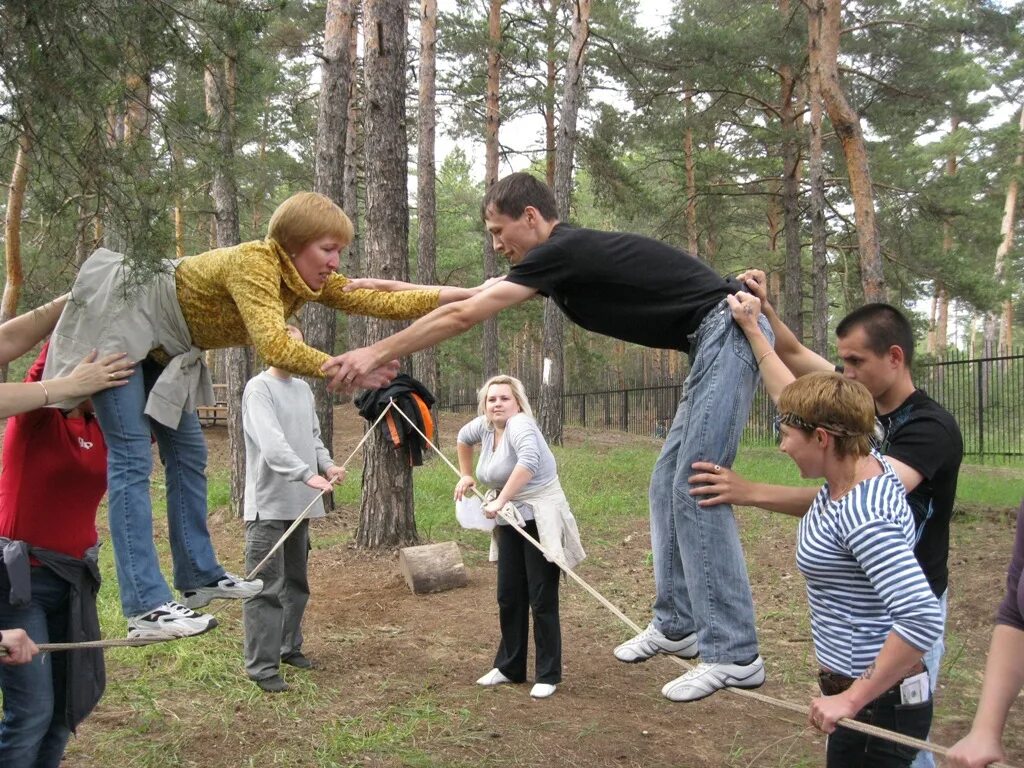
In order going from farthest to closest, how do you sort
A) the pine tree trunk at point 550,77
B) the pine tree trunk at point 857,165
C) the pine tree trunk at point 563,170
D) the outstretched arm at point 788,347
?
1. the pine tree trunk at point 550,77
2. the pine tree trunk at point 563,170
3. the pine tree trunk at point 857,165
4. the outstretched arm at point 788,347

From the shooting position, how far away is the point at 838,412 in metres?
2.32

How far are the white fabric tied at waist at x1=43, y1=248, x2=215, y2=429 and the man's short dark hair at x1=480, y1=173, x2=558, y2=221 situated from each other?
3.88 feet

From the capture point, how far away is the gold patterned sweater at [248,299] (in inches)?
117

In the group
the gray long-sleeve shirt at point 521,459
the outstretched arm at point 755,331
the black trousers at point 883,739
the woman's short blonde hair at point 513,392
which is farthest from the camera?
the woman's short blonde hair at point 513,392

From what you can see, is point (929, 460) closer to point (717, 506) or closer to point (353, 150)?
point (717, 506)

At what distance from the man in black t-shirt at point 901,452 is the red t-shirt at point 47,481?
2015 millimetres

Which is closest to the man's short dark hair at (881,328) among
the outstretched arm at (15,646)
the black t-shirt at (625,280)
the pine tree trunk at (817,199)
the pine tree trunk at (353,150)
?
the black t-shirt at (625,280)

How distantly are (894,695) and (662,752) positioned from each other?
83.0 inches

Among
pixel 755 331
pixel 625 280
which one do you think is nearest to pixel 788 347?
pixel 755 331

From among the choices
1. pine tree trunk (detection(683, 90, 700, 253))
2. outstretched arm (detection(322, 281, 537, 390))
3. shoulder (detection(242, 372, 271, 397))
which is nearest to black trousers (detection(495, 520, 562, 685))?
shoulder (detection(242, 372, 271, 397))

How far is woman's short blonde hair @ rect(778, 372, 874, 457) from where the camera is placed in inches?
91.2

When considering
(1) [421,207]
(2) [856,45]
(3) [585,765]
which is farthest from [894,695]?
(2) [856,45]

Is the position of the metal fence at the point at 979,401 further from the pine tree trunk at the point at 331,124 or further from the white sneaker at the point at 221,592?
the white sneaker at the point at 221,592

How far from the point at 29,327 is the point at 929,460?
305 centimetres
